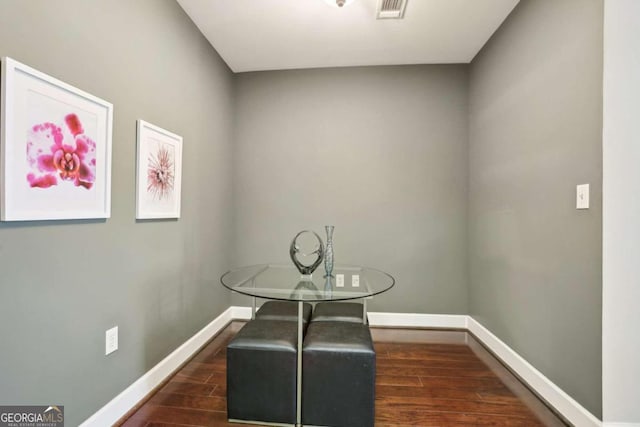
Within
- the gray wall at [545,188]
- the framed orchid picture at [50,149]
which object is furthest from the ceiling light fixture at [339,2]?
the framed orchid picture at [50,149]

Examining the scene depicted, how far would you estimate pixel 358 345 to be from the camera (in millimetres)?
1573

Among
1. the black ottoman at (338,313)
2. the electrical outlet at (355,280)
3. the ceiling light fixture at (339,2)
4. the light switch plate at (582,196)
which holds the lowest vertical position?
the black ottoman at (338,313)

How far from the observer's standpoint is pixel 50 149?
1.22 m

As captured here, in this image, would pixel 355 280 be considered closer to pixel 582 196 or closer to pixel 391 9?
pixel 582 196

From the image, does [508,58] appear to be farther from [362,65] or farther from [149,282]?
[149,282]

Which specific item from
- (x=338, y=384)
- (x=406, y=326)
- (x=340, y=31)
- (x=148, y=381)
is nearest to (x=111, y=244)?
(x=148, y=381)

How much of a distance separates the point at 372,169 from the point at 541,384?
2.08m

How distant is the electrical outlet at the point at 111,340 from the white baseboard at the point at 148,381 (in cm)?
27

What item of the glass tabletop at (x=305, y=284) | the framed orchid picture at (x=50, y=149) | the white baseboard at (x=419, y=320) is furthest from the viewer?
the white baseboard at (x=419, y=320)

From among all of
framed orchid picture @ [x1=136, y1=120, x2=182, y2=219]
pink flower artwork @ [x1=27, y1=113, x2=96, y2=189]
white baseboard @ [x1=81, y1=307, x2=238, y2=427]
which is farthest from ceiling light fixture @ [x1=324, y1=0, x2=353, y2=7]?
white baseboard @ [x1=81, y1=307, x2=238, y2=427]

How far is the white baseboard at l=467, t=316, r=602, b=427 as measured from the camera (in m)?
1.54

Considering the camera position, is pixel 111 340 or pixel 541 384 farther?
pixel 541 384

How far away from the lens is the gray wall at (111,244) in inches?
45.4

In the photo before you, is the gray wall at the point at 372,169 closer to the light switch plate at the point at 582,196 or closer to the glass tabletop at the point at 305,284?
the glass tabletop at the point at 305,284
